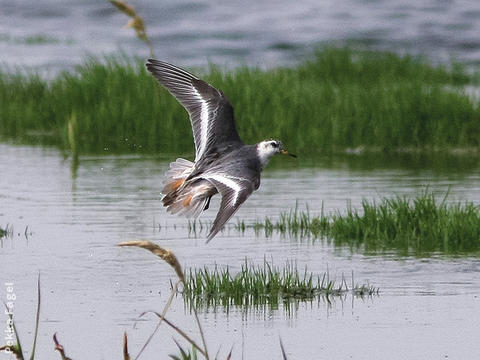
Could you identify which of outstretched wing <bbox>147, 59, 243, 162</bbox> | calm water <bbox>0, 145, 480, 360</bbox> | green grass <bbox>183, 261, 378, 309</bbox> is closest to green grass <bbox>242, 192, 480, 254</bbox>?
calm water <bbox>0, 145, 480, 360</bbox>

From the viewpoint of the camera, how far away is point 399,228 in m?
12.0

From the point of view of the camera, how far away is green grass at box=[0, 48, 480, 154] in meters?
19.2

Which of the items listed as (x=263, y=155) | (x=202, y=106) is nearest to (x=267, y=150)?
(x=263, y=155)

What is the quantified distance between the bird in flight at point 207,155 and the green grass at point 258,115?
863 centimetres

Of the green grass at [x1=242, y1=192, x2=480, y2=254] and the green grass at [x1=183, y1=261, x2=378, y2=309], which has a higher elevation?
the green grass at [x1=183, y1=261, x2=378, y2=309]

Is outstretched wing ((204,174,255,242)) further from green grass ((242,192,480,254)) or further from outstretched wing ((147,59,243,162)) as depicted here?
green grass ((242,192,480,254))

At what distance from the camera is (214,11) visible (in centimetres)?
4319

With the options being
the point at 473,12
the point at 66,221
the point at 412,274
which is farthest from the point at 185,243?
the point at 473,12

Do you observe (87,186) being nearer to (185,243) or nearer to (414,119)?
(185,243)

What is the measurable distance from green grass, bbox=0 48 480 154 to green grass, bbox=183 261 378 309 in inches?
356

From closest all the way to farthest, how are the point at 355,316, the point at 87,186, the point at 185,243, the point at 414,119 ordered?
the point at 355,316, the point at 185,243, the point at 87,186, the point at 414,119

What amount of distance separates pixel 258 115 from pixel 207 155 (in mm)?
10038

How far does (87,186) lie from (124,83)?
5.39 m

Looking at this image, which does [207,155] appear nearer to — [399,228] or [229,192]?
Answer: [229,192]
